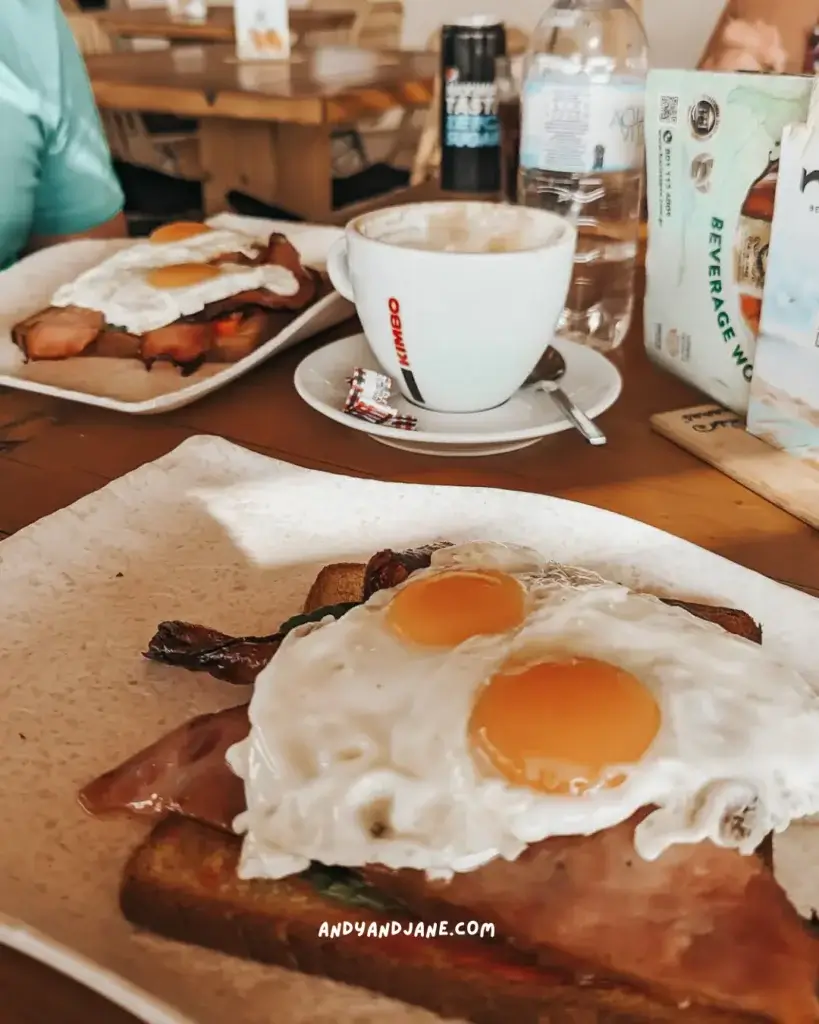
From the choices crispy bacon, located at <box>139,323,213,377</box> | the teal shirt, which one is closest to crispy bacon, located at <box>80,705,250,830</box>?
crispy bacon, located at <box>139,323,213,377</box>

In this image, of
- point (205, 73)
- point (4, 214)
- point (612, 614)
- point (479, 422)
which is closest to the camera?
point (612, 614)

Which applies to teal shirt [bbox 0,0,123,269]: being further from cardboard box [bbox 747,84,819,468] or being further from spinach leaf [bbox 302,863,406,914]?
spinach leaf [bbox 302,863,406,914]

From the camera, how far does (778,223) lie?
2.74 feet

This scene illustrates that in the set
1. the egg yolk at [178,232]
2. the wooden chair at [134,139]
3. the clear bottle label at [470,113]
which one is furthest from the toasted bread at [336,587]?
the wooden chair at [134,139]

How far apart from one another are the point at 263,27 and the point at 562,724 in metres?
3.13

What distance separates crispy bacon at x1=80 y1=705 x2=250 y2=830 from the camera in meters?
0.50

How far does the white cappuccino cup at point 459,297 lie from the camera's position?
0.87 meters

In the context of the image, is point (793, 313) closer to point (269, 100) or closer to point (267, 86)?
point (269, 100)

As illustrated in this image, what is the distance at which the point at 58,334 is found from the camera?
3.40 ft

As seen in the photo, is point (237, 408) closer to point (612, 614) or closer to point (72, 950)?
point (612, 614)

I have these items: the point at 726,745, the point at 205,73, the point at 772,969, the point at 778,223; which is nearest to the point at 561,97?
Answer: the point at 778,223

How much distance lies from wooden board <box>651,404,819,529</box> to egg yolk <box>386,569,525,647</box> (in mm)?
358

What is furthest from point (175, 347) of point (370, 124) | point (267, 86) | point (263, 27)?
point (370, 124)

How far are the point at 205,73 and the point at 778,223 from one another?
2.46m
